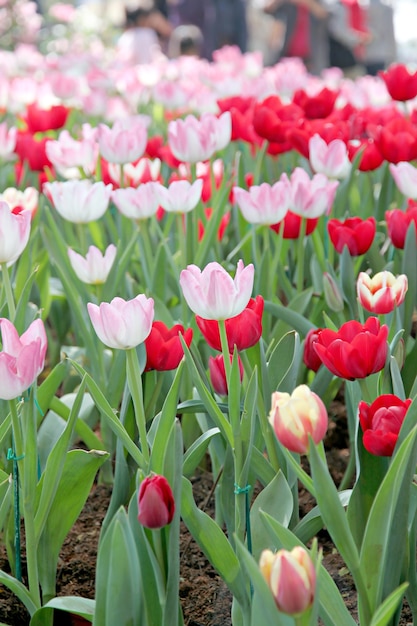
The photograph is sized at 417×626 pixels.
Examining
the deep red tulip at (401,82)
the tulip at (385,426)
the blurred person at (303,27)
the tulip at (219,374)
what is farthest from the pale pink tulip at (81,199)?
the blurred person at (303,27)

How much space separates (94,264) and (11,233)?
240 mm

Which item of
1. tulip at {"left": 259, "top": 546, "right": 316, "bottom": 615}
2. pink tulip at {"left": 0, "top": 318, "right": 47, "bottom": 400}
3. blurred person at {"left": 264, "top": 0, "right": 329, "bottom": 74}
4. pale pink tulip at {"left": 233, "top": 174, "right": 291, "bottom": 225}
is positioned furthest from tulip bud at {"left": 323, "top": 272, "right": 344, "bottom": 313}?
blurred person at {"left": 264, "top": 0, "right": 329, "bottom": 74}

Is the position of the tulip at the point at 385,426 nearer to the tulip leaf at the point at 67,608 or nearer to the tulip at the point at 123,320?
the tulip at the point at 123,320

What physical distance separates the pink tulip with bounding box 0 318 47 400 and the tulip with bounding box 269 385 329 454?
0.83 feet

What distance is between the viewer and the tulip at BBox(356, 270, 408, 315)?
1163mm

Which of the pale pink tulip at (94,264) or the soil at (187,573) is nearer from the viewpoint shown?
the soil at (187,573)

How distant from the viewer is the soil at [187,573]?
1188 mm

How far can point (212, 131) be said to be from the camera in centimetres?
182

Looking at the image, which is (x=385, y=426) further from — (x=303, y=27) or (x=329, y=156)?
(x=303, y=27)

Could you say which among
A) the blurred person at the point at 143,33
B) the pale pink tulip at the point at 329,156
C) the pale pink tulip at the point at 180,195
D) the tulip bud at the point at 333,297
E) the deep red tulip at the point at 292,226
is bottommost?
the blurred person at the point at 143,33

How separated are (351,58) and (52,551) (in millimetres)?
7594

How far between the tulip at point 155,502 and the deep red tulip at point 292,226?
2.96 ft

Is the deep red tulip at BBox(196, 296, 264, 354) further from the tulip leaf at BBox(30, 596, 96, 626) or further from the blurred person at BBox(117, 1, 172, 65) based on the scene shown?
the blurred person at BBox(117, 1, 172, 65)

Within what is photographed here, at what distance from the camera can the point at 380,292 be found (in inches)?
45.7
